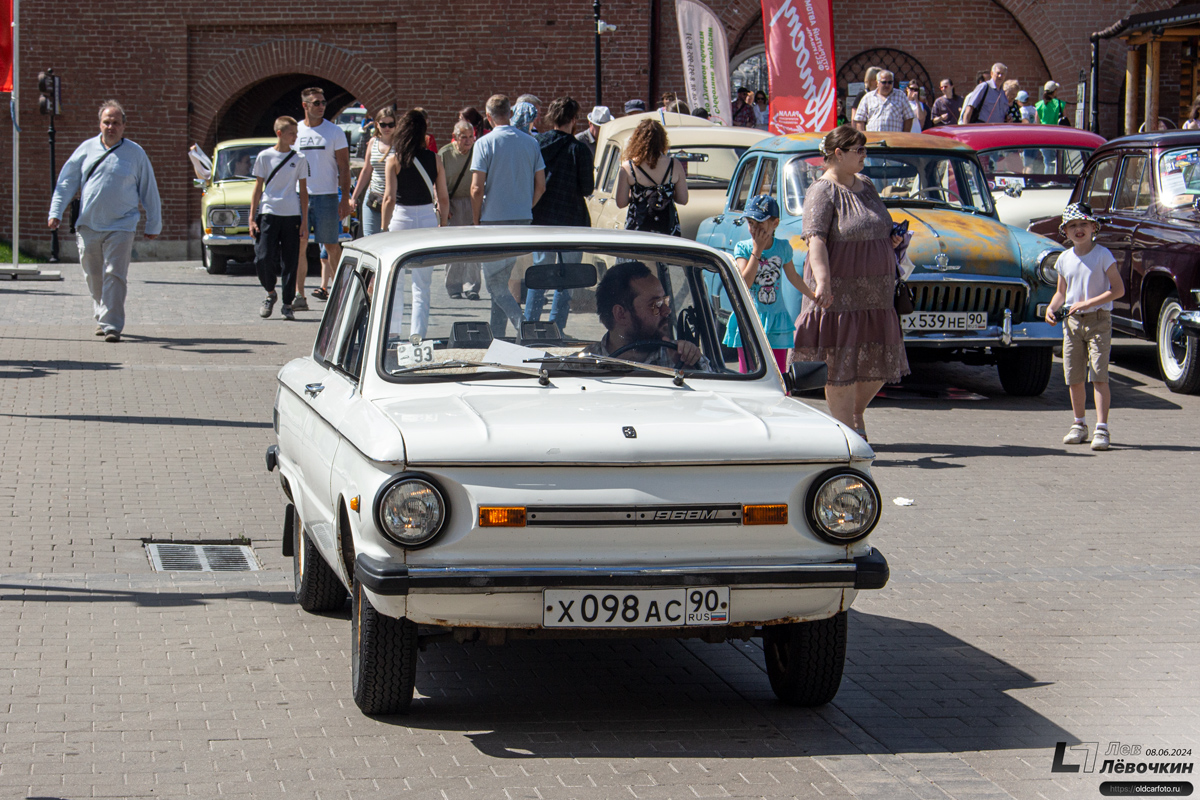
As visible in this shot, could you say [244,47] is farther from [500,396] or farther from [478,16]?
[500,396]

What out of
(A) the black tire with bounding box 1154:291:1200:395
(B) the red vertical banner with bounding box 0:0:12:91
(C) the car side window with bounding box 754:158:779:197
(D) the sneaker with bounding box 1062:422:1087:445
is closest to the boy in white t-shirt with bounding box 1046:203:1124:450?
(D) the sneaker with bounding box 1062:422:1087:445

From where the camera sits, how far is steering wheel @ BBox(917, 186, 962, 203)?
12867 millimetres

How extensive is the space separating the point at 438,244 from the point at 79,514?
3306 mm

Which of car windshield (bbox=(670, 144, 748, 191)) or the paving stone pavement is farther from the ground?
car windshield (bbox=(670, 144, 748, 191))

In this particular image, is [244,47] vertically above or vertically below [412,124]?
above

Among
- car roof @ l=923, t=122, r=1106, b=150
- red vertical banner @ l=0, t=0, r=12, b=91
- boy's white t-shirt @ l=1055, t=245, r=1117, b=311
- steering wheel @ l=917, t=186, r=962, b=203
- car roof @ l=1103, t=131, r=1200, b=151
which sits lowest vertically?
boy's white t-shirt @ l=1055, t=245, r=1117, b=311

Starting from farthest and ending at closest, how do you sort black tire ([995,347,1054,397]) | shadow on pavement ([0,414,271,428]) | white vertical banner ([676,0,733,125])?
white vertical banner ([676,0,733,125]) → black tire ([995,347,1054,397]) → shadow on pavement ([0,414,271,428])

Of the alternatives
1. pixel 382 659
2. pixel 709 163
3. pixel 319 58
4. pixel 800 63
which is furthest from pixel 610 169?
pixel 382 659

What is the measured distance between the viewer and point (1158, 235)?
12859 mm

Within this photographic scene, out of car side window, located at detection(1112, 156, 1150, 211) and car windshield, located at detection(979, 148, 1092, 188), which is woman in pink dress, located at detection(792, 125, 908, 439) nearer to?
car side window, located at detection(1112, 156, 1150, 211)

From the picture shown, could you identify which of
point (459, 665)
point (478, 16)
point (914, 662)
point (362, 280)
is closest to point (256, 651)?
point (459, 665)

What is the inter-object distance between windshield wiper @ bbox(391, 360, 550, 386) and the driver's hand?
55cm

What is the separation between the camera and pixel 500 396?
5.07 meters

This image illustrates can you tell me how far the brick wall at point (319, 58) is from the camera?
2695cm
